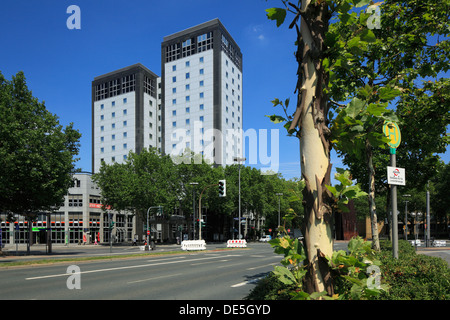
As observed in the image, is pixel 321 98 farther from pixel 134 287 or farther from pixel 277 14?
pixel 134 287

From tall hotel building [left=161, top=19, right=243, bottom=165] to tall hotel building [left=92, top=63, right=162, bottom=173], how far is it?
5.49m

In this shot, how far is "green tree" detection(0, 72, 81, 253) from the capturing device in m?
27.9

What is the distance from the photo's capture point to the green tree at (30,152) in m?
27.9

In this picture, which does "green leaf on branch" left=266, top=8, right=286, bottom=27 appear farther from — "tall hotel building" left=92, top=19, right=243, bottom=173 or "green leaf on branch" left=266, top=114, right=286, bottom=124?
"tall hotel building" left=92, top=19, right=243, bottom=173

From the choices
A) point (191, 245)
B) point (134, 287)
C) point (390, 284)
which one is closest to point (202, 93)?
point (191, 245)

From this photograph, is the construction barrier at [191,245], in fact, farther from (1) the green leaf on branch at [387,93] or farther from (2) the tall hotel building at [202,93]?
(1) the green leaf on branch at [387,93]

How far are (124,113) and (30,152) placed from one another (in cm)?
5418

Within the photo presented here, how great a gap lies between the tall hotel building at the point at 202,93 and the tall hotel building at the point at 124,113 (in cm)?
549

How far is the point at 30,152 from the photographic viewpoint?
2920 cm

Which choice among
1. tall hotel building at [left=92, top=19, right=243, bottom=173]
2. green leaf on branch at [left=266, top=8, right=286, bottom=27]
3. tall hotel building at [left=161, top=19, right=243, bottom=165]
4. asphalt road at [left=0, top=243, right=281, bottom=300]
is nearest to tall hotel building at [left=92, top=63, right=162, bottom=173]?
tall hotel building at [left=92, top=19, right=243, bottom=173]
